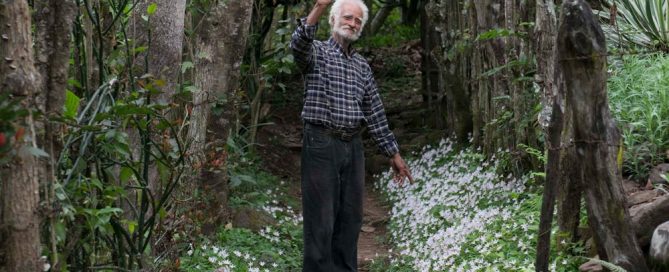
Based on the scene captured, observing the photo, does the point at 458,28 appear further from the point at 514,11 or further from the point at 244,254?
the point at 244,254

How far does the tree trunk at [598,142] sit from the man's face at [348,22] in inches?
64.3

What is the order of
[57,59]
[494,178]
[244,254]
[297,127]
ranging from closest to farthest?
[57,59] < [244,254] < [494,178] < [297,127]

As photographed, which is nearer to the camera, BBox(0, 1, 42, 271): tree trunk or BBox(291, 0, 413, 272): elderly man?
BBox(0, 1, 42, 271): tree trunk

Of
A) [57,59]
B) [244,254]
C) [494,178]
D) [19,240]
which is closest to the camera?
[19,240]

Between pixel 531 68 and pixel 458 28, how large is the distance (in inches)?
137

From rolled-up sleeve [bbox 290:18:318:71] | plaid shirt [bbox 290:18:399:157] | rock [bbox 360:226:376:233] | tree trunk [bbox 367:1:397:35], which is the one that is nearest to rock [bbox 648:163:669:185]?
plaid shirt [bbox 290:18:399:157]

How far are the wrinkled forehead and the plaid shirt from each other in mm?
225

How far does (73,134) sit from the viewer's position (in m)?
3.47

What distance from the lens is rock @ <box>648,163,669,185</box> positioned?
639 cm

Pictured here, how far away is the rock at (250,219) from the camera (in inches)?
343

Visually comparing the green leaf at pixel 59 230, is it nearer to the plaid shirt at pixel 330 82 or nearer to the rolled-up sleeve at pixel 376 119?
the plaid shirt at pixel 330 82

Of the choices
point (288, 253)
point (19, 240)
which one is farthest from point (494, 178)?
point (19, 240)

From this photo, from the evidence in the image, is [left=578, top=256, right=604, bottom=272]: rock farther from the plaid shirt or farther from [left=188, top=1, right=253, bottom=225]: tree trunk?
[left=188, top=1, right=253, bottom=225]: tree trunk

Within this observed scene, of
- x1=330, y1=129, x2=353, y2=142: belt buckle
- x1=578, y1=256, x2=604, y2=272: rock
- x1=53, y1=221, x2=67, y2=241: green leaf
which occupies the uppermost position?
x1=330, y1=129, x2=353, y2=142: belt buckle
